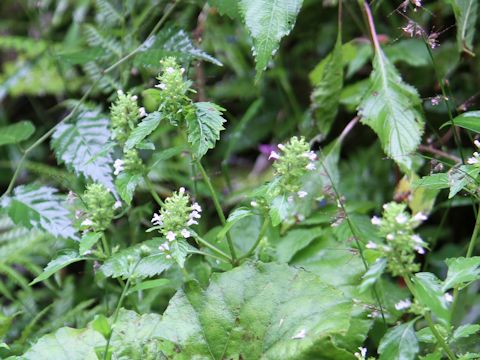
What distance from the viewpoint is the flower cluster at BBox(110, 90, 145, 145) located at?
64.7 inches

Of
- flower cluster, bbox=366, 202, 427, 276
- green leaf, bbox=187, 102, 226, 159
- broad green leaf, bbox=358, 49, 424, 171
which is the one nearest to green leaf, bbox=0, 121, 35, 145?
green leaf, bbox=187, 102, 226, 159

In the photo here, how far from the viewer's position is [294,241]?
6.91 feet

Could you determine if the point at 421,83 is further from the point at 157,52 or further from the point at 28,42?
the point at 28,42

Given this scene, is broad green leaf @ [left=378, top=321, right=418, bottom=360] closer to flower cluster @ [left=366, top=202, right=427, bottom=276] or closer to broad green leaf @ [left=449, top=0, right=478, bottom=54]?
flower cluster @ [left=366, top=202, right=427, bottom=276]

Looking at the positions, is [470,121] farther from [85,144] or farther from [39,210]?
[39,210]

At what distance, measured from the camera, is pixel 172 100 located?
1.56 meters

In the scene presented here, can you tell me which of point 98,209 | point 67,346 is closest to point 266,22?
point 98,209

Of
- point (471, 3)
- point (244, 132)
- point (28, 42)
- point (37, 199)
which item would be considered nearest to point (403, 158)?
point (471, 3)

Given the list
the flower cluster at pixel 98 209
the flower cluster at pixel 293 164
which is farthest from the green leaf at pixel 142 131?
the flower cluster at pixel 293 164

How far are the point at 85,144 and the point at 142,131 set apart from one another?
2.06ft

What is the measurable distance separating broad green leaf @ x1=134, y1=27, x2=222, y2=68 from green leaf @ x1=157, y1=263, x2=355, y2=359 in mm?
756

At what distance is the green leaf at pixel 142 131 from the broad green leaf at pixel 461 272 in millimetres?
783

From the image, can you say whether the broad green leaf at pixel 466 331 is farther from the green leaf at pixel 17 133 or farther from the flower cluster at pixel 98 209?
the green leaf at pixel 17 133

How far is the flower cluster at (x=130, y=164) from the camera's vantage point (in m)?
1.64
